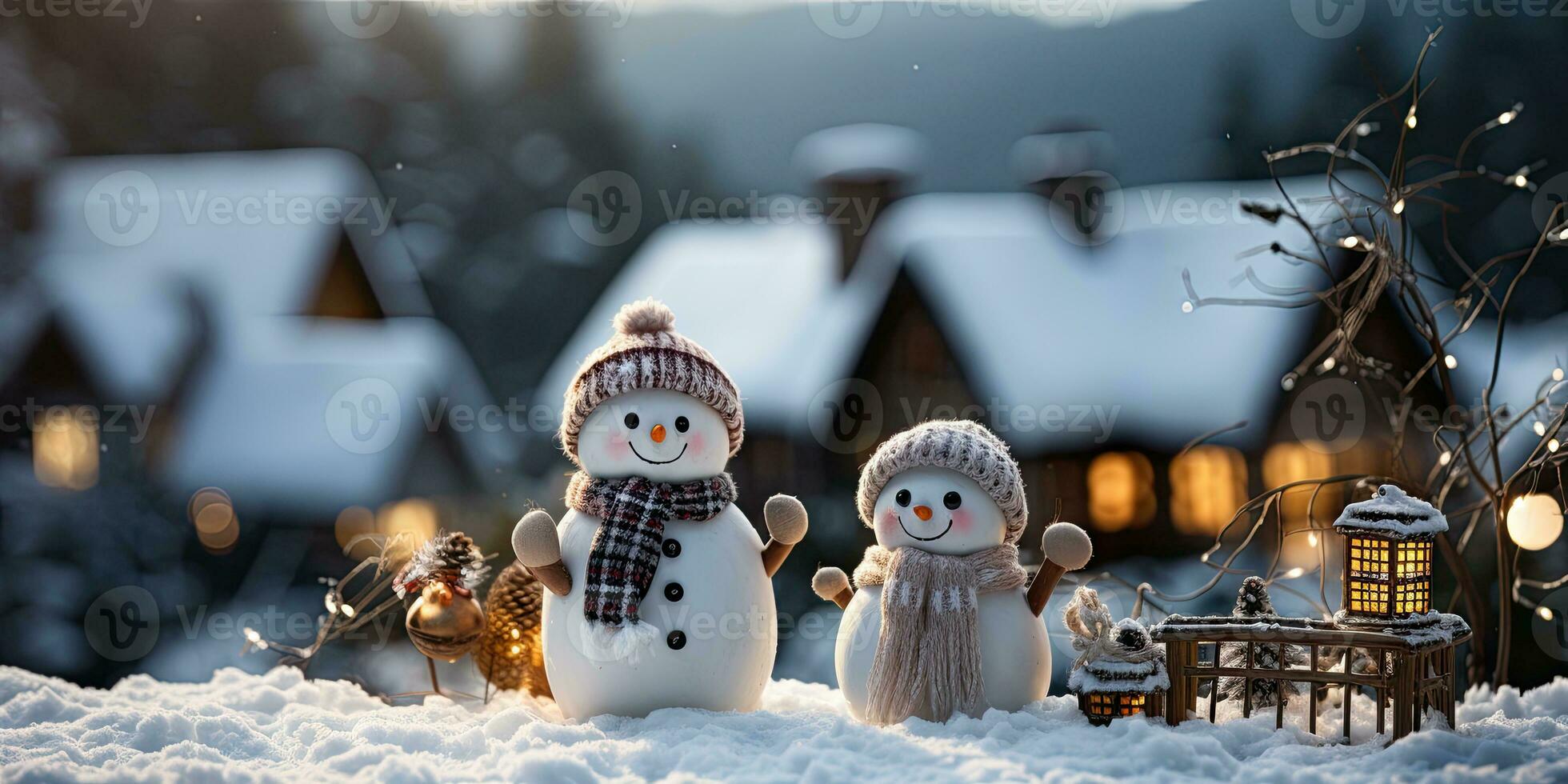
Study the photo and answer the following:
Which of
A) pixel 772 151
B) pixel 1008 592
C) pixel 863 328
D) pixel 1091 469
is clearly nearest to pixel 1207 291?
pixel 1091 469

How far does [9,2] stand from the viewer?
15.8 feet

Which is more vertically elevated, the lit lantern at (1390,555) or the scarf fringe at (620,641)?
the lit lantern at (1390,555)

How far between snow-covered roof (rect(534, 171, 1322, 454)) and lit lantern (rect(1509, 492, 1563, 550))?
5.00ft

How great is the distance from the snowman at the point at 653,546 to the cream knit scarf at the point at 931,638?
0.32 metres

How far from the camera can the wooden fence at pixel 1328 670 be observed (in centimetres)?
234

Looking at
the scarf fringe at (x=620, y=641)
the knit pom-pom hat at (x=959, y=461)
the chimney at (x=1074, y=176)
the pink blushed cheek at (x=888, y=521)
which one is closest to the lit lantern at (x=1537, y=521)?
the knit pom-pom hat at (x=959, y=461)

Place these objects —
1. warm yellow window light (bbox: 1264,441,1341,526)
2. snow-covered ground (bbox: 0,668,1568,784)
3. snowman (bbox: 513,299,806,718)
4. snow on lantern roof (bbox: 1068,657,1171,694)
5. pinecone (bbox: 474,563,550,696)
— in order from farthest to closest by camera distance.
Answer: warm yellow window light (bbox: 1264,441,1341,526) < pinecone (bbox: 474,563,550,696) < snowman (bbox: 513,299,806,718) < snow on lantern roof (bbox: 1068,657,1171,694) < snow-covered ground (bbox: 0,668,1568,784)

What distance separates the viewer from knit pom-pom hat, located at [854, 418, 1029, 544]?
2680 millimetres

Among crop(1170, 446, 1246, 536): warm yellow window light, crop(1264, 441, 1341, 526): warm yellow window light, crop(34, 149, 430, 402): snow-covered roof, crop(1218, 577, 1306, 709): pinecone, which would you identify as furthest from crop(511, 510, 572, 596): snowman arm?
crop(1264, 441, 1341, 526): warm yellow window light

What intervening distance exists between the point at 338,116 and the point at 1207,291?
3.55 metres

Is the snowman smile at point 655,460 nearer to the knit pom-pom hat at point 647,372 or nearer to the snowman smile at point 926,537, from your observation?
the knit pom-pom hat at point 647,372

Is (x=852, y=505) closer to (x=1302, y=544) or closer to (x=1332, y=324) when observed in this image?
(x=1302, y=544)

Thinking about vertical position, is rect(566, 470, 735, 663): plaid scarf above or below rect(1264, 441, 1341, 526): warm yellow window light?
below

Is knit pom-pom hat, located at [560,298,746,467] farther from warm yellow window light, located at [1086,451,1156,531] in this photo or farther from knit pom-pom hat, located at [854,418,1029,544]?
warm yellow window light, located at [1086,451,1156,531]
